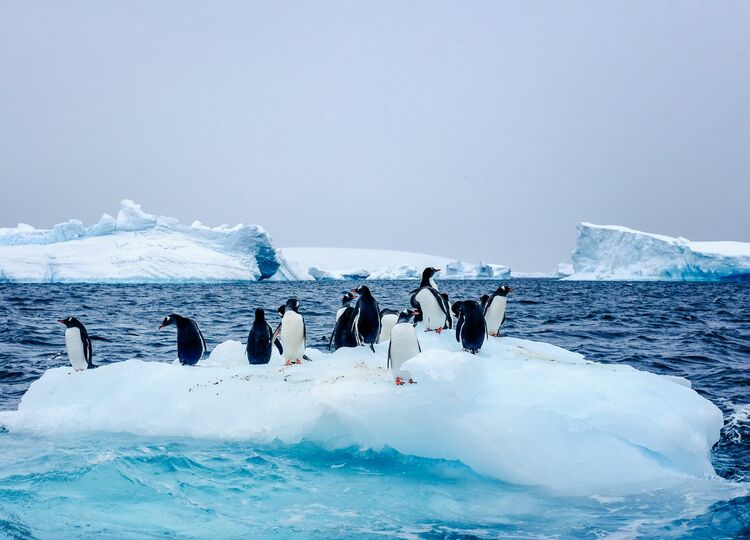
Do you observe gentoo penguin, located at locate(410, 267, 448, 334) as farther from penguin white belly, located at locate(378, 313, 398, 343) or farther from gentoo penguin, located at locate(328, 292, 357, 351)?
gentoo penguin, located at locate(328, 292, 357, 351)

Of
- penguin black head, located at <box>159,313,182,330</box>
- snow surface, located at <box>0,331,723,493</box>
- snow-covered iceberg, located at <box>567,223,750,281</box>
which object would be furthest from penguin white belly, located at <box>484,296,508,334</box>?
snow-covered iceberg, located at <box>567,223,750,281</box>

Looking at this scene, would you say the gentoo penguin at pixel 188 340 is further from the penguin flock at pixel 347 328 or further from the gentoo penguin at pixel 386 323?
the gentoo penguin at pixel 386 323

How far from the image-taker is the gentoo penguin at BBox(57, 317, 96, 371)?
7.36 metres

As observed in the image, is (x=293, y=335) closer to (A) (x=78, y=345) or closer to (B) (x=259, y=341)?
(B) (x=259, y=341)

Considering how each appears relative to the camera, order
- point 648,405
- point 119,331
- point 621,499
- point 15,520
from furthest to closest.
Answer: point 119,331 → point 648,405 → point 621,499 → point 15,520

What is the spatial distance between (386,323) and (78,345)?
3.77 m

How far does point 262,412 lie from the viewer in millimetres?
5207

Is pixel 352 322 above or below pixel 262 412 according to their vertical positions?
above

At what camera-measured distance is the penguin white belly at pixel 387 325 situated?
7.70 meters

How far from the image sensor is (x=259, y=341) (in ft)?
23.8

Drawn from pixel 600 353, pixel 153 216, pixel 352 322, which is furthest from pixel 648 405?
pixel 153 216

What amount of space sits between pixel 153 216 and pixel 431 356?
5017 centimetres

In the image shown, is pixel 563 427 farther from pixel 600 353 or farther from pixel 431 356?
pixel 600 353

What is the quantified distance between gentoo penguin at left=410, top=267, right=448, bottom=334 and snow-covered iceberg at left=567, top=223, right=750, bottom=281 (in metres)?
46.7
